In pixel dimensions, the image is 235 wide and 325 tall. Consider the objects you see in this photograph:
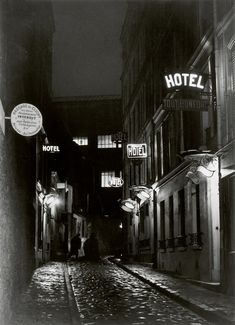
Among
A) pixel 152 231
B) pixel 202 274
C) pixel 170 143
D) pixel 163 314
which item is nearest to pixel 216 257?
pixel 202 274

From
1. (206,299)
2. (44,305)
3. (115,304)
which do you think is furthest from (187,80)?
(44,305)

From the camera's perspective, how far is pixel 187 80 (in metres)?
15.7

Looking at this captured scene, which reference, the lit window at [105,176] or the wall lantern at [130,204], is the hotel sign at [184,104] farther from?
the lit window at [105,176]

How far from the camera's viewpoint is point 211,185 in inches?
655

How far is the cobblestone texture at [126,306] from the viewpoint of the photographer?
9906 millimetres

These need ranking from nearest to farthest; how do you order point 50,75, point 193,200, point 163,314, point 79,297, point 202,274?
1. point 163,314
2. point 79,297
3. point 202,274
4. point 193,200
5. point 50,75

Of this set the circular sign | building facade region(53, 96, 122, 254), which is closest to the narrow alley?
the circular sign

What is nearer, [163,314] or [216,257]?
[163,314]

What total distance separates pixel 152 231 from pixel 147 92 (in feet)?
27.8

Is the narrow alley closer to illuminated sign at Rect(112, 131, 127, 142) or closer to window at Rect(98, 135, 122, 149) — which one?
illuminated sign at Rect(112, 131, 127, 142)

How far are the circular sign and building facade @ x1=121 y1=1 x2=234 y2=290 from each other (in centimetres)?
642

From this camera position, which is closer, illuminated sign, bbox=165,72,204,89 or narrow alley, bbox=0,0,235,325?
narrow alley, bbox=0,0,235,325

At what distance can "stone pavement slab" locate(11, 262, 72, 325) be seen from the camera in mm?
9508

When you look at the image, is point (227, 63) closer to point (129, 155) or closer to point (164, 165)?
point (164, 165)
